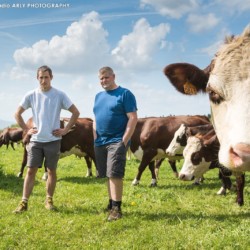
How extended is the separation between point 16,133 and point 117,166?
876 inches

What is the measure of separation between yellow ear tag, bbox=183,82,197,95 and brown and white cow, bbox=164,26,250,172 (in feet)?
2.26

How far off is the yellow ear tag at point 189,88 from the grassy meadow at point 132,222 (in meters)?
2.09

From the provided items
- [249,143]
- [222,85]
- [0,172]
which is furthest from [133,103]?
[0,172]

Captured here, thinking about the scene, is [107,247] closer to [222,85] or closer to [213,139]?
[222,85]

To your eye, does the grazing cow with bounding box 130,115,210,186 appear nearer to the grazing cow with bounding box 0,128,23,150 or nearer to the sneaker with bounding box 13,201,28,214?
the sneaker with bounding box 13,201,28,214

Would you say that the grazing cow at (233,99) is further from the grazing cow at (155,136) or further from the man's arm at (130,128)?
the grazing cow at (155,136)

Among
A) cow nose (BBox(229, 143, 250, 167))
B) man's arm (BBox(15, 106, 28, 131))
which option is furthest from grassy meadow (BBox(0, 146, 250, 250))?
cow nose (BBox(229, 143, 250, 167))

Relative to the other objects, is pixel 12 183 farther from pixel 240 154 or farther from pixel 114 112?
pixel 240 154

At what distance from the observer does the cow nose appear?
2459mm

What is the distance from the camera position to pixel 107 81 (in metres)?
6.30

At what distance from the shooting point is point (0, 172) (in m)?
11.5

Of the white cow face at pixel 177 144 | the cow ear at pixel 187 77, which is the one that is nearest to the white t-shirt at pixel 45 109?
the cow ear at pixel 187 77

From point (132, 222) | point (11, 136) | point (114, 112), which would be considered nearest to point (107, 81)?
point (114, 112)

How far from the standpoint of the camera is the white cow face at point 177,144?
424 inches
